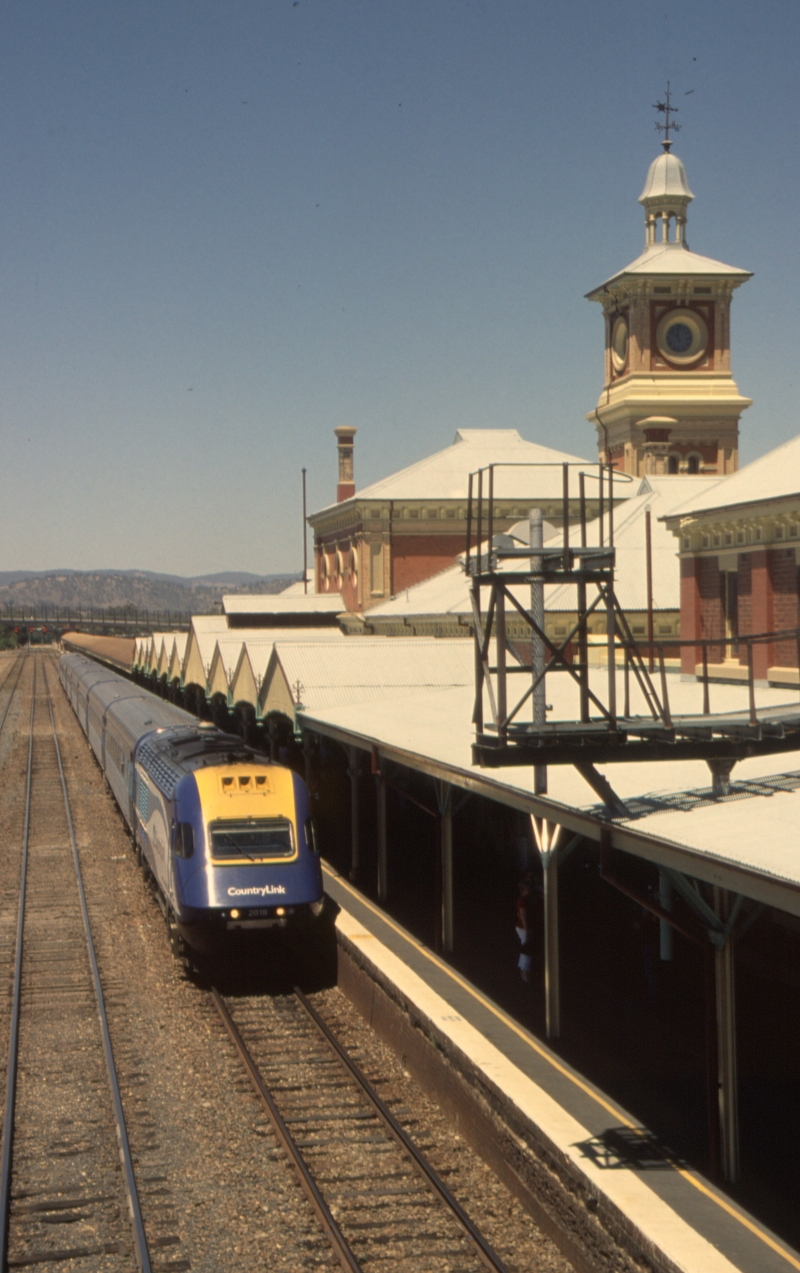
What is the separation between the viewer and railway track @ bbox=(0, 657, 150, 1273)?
34.1ft

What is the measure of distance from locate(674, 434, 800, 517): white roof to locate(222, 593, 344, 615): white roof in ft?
99.8

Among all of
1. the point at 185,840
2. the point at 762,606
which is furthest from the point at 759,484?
the point at 185,840

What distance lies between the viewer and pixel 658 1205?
367 inches

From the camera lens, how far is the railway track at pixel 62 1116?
10383 mm

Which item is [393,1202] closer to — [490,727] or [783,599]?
[490,727]

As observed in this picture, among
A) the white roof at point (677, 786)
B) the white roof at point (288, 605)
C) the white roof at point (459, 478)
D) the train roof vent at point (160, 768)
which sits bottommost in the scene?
the train roof vent at point (160, 768)

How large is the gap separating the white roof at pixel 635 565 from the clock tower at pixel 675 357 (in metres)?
17.5

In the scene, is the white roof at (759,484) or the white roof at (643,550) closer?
the white roof at (759,484)

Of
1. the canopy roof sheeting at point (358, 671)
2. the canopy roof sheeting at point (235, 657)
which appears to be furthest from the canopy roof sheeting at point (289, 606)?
the canopy roof sheeting at point (358, 671)

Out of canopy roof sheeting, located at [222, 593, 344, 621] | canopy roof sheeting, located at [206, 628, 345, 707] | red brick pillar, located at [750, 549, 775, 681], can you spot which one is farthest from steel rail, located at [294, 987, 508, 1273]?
canopy roof sheeting, located at [222, 593, 344, 621]

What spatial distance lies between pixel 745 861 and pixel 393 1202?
4572mm

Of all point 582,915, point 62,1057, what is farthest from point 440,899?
point 62,1057

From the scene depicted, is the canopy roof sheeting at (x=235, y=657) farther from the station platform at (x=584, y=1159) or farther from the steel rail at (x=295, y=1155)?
the station platform at (x=584, y=1159)

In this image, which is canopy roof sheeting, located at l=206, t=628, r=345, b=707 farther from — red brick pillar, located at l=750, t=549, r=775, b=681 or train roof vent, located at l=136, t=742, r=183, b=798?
red brick pillar, located at l=750, t=549, r=775, b=681
